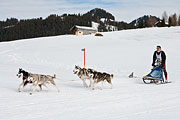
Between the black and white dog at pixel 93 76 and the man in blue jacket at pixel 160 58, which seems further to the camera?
the man in blue jacket at pixel 160 58

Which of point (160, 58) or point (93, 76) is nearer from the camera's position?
point (93, 76)

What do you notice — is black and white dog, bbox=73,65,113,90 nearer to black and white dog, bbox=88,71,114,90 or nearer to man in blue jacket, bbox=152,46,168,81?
black and white dog, bbox=88,71,114,90

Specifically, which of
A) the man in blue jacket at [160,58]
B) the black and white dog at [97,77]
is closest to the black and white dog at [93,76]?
the black and white dog at [97,77]

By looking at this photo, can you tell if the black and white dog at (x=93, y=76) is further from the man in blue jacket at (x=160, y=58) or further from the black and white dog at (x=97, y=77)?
the man in blue jacket at (x=160, y=58)

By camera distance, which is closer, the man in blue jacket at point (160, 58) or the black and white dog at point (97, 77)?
the black and white dog at point (97, 77)

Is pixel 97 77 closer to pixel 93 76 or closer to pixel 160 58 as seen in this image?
pixel 93 76

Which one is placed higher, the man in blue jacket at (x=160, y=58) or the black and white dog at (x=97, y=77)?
the man in blue jacket at (x=160, y=58)

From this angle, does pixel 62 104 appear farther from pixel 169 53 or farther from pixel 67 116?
pixel 169 53

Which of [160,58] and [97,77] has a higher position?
[160,58]

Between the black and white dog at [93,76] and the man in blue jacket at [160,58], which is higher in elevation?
the man in blue jacket at [160,58]

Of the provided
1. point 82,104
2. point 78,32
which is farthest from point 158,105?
point 78,32

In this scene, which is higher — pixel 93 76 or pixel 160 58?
pixel 160 58

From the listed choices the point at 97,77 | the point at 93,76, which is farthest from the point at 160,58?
the point at 93,76

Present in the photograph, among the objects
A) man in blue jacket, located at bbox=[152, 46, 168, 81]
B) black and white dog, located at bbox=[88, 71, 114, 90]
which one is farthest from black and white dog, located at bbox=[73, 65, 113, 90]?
man in blue jacket, located at bbox=[152, 46, 168, 81]
